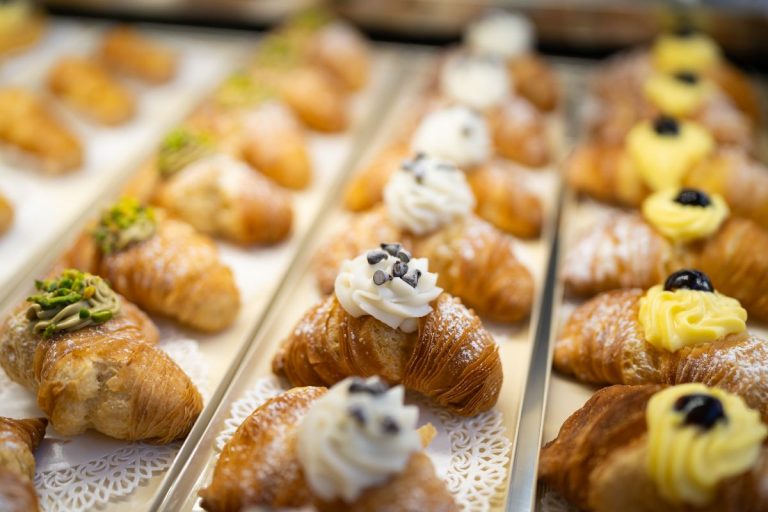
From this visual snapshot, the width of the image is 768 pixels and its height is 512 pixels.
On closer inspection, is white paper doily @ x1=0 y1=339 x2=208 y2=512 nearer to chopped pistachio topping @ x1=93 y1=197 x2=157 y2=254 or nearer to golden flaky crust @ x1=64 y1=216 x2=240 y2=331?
golden flaky crust @ x1=64 y1=216 x2=240 y2=331

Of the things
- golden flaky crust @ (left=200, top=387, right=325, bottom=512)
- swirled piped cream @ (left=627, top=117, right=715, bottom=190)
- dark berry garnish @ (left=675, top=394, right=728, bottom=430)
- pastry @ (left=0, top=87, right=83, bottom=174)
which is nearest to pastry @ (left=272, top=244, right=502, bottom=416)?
golden flaky crust @ (left=200, top=387, right=325, bottom=512)

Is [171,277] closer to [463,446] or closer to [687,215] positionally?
[463,446]

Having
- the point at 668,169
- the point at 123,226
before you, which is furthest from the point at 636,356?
the point at 123,226

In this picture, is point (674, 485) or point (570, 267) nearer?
point (674, 485)

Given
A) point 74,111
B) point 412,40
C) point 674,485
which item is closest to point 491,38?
point 412,40

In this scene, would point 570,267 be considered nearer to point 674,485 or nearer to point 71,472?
point 674,485

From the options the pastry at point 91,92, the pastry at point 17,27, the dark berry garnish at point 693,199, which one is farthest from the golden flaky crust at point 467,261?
the pastry at point 17,27

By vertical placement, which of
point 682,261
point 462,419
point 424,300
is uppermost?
point 424,300
